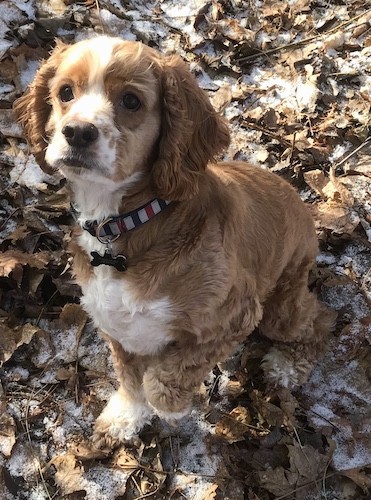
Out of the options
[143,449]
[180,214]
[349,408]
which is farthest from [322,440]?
[180,214]

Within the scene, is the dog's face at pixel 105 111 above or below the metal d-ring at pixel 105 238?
above

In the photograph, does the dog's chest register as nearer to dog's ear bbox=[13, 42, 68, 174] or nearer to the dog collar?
the dog collar

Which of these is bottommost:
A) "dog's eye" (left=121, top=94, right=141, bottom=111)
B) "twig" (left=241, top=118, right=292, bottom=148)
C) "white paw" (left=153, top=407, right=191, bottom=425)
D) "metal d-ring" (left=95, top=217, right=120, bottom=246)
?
"white paw" (left=153, top=407, right=191, bottom=425)

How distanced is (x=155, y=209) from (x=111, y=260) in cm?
31

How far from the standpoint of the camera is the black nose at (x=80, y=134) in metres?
2.41

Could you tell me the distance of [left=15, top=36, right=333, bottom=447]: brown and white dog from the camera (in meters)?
2.59

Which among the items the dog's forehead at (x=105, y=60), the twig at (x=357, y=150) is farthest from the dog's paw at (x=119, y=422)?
the twig at (x=357, y=150)

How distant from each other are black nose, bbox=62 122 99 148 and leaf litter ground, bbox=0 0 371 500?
5.10 ft

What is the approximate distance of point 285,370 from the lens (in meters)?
3.75

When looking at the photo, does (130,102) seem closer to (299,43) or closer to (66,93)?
(66,93)

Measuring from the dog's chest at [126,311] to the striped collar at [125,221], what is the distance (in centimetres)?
17

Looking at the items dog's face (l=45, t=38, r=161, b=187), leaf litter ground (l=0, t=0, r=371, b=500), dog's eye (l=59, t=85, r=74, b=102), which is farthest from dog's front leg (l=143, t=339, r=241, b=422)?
dog's eye (l=59, t=85, r=74, b=102)

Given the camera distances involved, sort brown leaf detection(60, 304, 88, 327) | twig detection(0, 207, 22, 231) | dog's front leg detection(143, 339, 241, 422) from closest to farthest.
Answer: dog's front leg detection(143, 339, 241, 422)
brown leaf detection(60, 304, 88, 327)
twig detection(0, 207, 22, 231)

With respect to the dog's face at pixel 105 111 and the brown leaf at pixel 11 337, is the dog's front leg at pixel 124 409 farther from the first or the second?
the dog's face at pixel 105 111
